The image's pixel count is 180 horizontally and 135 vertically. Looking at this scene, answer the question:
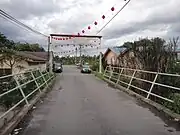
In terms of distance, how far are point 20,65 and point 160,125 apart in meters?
21.3

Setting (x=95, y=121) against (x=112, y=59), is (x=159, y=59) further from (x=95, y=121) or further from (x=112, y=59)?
(x=112, y=59)

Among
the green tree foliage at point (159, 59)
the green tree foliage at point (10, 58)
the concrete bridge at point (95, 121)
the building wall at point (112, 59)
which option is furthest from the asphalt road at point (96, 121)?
the building wall at point (112, 59)

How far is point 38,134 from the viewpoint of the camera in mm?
5539

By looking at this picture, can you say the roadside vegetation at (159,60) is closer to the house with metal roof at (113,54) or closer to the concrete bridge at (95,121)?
the concrete bridge at (95,121)

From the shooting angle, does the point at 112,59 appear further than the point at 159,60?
Yes

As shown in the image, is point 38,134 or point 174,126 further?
point 174,126

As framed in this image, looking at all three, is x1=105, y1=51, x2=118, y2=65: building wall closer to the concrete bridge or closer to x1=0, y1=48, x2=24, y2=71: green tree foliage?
x1=0, y1=48, x2=24, y2=71: green tree foliage

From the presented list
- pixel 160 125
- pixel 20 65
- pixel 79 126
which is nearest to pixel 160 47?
pixel 160 125

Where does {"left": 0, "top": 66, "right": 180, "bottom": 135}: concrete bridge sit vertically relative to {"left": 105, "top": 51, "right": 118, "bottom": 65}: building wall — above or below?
below

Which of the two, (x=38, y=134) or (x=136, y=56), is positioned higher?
(x=136, y=56)

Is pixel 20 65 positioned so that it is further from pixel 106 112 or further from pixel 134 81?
pixel 106 112

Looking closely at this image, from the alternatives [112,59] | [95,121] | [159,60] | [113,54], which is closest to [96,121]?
[95,121]

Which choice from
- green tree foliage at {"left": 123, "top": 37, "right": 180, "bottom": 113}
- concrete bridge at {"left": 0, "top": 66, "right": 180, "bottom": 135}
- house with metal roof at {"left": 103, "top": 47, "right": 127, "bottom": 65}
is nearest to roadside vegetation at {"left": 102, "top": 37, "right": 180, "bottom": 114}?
green tree foliage at {"left": 123, "top": 37, "right": 180, "bottom": 113}

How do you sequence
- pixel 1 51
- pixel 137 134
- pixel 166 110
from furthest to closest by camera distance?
pixel 1 51 < pixel 166 110 < pixel 137 134
